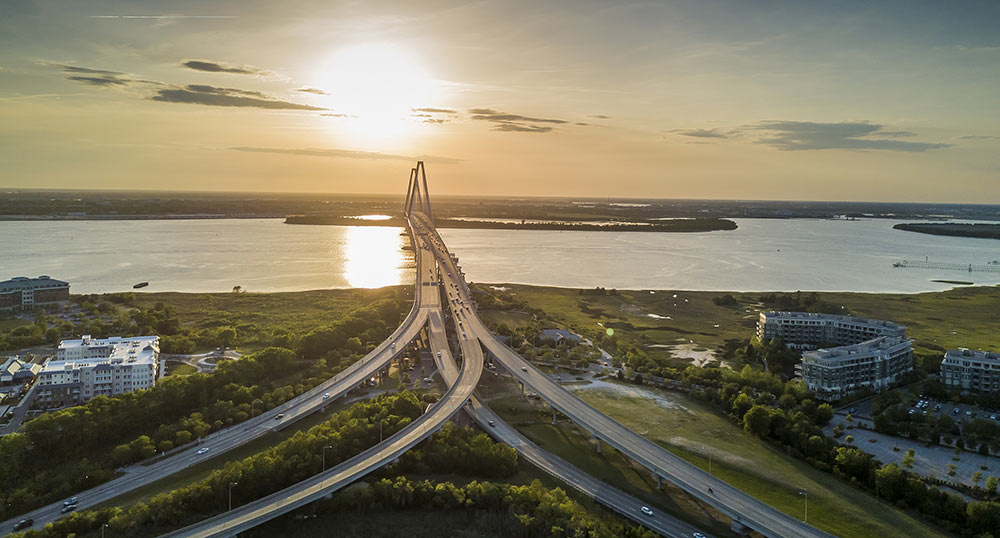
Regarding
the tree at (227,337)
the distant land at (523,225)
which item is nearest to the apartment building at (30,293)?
the tree at (227,337)

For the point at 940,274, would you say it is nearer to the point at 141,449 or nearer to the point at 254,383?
the point at 254,383

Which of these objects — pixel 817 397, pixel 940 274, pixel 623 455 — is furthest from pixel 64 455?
pixel 940 274

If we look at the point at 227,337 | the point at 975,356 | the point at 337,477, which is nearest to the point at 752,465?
the point at 337,477

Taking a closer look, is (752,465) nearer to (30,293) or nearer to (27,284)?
(30,293)

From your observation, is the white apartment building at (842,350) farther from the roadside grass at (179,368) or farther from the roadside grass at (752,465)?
the roadside grass at (179,368)

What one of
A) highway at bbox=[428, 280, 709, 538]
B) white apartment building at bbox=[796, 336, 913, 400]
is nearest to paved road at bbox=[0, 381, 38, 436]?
highway at bbox=[428, 280, 709, 538]

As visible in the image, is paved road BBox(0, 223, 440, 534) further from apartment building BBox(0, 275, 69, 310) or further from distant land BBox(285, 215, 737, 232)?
distant land BBox(285, 215, 737, 232)

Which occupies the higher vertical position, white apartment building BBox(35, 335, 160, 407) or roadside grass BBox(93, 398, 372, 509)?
white apartment building BBox(35, 335, 160, 407)
